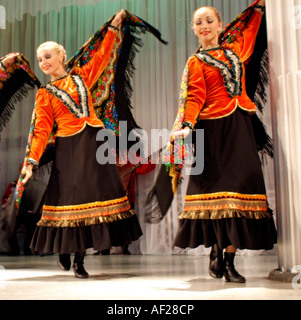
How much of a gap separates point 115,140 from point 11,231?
A: 277cm

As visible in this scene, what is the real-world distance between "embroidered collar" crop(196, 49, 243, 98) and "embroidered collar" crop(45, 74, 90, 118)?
777mm

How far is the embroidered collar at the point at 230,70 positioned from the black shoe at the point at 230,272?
862 millimetres

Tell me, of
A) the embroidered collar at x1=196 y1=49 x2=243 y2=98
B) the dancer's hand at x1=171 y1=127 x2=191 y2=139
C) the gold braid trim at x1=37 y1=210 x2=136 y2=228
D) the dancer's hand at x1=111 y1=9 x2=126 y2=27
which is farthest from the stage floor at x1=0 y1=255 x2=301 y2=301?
the dancer's hand at x1=111 y1=9 x2=126 y2=27

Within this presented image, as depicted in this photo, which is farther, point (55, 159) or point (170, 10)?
point (170, 10)

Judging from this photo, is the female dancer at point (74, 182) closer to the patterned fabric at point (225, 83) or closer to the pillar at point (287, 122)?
the patterned fabric at point (225, 83)

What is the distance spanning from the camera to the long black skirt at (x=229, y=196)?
2.27 metres

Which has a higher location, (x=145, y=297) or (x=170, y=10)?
(x=170, y=10)

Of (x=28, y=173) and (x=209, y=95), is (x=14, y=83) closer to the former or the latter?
(x=28, y=173)

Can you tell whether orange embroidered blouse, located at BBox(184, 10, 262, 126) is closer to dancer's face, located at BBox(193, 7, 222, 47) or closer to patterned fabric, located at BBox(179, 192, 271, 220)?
dancer's face, located at BBox(193, 7, 222, 47)

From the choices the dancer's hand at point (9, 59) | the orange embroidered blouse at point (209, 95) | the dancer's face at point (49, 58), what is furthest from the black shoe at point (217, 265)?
the dancer's hand at point (9, 59)

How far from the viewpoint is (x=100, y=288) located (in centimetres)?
223

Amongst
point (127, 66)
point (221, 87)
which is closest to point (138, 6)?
point (127, 66)

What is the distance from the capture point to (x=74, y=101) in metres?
2.82

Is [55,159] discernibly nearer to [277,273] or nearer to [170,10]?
[277,273]
